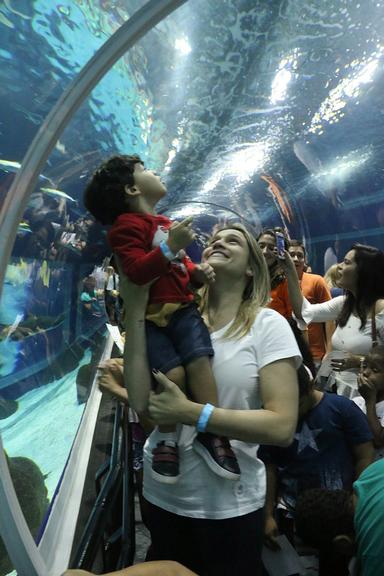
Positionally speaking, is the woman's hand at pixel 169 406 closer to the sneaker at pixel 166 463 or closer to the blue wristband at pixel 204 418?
the blue wristband at pixel 204 418

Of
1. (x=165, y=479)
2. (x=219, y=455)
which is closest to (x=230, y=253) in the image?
(x=219, y=455)

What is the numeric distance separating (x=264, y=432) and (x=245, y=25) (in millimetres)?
5469

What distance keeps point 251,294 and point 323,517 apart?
101cm

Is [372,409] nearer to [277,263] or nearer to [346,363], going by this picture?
[346,363]

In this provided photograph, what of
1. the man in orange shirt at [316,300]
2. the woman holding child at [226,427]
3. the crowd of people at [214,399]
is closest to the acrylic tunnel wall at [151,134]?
the crowd of people at [214,399]

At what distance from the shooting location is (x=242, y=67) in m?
6.26

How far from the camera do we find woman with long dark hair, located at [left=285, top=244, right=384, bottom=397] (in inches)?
106

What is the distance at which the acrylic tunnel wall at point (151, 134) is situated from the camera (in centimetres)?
366

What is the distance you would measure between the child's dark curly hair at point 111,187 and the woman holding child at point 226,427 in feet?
1.16

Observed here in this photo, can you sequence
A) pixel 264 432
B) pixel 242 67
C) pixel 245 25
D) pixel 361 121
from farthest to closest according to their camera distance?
pixel 361 121 → pixel 242 67 → pixel 245 25 → pixel 264 432

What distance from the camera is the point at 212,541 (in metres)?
1.35

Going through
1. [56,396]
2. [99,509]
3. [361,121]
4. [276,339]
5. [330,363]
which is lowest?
[56,396]

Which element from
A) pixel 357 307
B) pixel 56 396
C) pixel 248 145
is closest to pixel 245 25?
pixel 248 145

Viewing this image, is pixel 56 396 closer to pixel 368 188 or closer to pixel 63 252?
pixel 63 252
